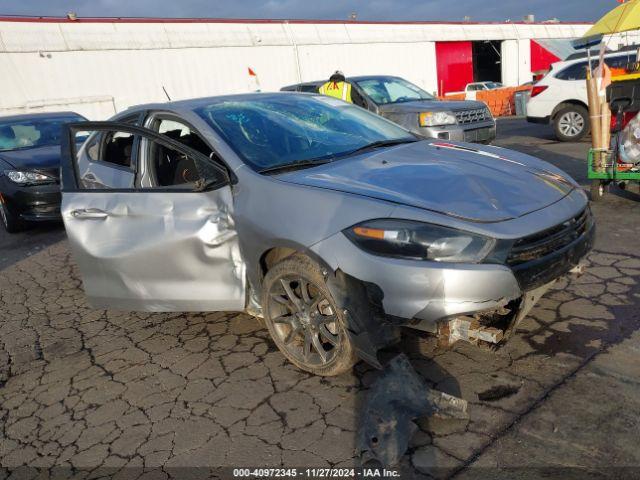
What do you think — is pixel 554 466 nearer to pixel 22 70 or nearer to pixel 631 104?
pixel 631 104

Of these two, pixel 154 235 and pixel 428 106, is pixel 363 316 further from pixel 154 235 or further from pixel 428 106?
pixel 428 106

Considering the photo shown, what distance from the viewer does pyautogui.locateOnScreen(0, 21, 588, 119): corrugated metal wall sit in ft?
55.6

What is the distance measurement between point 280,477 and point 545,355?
165cm

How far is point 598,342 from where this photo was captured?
2945mm

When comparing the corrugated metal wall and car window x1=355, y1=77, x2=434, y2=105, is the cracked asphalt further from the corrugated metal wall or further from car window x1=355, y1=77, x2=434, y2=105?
the corrugated metal wall

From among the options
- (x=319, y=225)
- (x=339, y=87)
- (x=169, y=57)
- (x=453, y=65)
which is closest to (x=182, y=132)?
(x=319, y=225)

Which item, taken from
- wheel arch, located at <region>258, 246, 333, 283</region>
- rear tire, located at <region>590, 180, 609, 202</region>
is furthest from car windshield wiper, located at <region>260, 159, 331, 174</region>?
rear tire, located at <region>590, 180, 609, 202</region>

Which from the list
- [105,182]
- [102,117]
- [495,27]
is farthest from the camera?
[495,27]

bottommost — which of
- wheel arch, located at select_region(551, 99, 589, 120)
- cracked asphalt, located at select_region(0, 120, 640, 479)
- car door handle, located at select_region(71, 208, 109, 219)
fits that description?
cracked asphalt, located at select_region(0, 120, 640, 479)

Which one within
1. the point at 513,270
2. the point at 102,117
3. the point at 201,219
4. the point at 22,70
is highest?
the point at 22,70

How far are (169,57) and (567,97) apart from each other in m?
14.8

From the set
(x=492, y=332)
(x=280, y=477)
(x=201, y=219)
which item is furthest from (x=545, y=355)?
(x=201, y=219)

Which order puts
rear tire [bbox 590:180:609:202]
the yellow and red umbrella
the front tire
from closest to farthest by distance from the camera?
the front tire
rear tire [bbox 590:180:609:202]
the yellow and red umbrella

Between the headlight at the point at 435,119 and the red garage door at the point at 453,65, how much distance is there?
22.3 m
